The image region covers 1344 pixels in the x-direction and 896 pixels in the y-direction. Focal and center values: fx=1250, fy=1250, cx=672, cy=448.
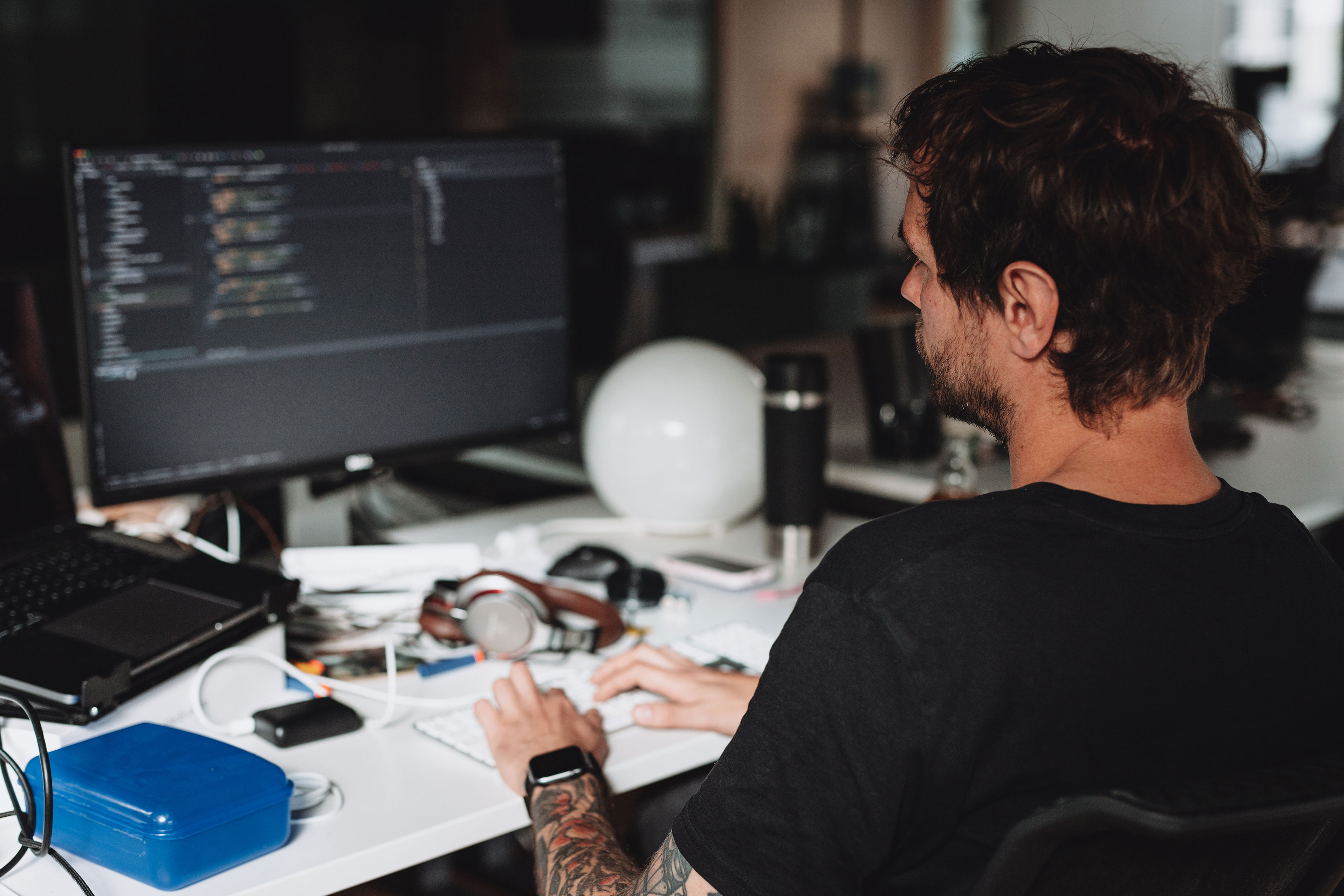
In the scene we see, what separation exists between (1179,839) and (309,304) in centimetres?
108

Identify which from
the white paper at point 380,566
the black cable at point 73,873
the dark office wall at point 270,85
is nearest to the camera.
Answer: the black cable at point 73,873

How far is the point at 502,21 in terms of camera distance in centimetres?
482

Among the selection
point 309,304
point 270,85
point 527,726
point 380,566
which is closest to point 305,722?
point 527,726

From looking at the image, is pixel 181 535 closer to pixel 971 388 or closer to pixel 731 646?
pixel 731 646

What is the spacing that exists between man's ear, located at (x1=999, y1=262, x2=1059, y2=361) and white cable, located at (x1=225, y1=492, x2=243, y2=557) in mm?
1054

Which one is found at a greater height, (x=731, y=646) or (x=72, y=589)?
(x=72, y=589)

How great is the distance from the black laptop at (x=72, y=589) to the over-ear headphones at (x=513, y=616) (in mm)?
155

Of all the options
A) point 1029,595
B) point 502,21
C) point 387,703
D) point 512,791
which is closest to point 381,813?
point 512,791

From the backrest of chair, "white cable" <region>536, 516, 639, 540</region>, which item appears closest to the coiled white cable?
"white cable" <region>536, 516, 639, 540</region>

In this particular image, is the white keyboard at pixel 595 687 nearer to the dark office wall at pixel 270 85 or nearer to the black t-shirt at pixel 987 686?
the black t-shirt at pixel 987 686

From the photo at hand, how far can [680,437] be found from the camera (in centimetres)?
162

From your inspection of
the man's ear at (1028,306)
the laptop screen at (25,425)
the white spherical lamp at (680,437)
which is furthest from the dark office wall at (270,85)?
the man's ear at (1028,306)

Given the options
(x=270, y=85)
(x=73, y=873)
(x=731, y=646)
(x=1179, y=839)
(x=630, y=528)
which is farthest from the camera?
(x=270, y=85)

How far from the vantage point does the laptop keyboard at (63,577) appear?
43.9 inches
